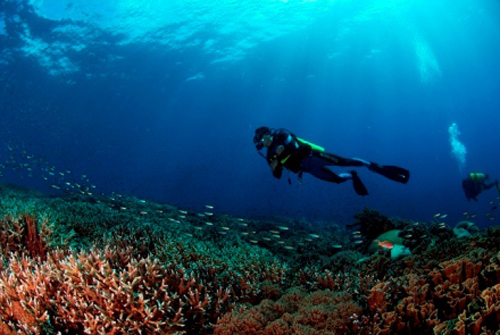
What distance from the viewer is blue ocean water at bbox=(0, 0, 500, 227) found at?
3125cm

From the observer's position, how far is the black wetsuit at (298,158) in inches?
327

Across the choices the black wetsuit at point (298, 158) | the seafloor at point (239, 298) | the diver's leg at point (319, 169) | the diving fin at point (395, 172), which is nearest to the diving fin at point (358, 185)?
the diver's leg at point (319, 169)

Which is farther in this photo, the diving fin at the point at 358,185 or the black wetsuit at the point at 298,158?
the diving fin at the point at 358,185

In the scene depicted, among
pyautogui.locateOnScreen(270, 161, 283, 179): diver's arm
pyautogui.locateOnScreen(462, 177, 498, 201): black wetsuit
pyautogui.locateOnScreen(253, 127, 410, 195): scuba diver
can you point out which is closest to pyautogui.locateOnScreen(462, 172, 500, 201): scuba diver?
pyautogui.locateOnScreen(462, 177, 498, 201): black wetsuit

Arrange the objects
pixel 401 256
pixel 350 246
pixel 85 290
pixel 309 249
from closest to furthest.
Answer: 1. pixel 85 290
2. pixel 401 256
3. pixel 309 249
4. pixel 350 246

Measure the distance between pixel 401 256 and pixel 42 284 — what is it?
644 centimetres

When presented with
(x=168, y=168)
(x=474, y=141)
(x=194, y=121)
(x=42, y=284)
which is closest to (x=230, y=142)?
(x=194, y=121)

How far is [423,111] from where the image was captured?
91.1 meters

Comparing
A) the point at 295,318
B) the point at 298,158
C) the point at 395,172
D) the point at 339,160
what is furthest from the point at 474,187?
the point at 295,318

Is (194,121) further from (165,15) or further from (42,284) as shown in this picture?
(42,284)

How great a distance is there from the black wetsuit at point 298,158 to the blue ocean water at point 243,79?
8550 millimetres

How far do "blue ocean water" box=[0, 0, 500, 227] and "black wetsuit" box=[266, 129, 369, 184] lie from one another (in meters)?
8.55

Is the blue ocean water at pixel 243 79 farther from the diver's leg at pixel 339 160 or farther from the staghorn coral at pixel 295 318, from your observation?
the staghorn coral at pixel 295 318

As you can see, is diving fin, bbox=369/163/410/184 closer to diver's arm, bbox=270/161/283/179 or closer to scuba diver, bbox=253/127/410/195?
scuba diver, bbox=253/127/410/195
